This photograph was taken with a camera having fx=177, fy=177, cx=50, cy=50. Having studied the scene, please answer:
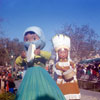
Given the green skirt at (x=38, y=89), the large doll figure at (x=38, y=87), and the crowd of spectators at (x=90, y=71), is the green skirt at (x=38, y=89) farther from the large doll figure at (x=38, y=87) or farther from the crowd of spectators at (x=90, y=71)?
the crowd of spectators at (x=90, y=71)

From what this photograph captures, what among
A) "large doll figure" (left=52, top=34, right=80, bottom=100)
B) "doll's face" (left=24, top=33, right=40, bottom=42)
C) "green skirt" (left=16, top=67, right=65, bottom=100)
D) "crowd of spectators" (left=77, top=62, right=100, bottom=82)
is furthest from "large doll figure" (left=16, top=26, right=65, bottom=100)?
"crowd of spectators" (left=77, top=62, right=100, bottom=82)

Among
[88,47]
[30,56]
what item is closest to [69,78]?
[30,56]

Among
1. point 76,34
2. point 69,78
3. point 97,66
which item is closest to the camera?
point 69,78

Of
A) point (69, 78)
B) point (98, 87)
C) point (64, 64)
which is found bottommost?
point (98, 87)

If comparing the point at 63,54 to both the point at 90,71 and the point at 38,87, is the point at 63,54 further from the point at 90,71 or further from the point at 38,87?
the point at 90,71

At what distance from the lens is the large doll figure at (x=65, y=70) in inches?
207

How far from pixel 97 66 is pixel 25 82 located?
1184cm

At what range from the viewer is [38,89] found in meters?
2.94

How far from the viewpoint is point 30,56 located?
5.00 m

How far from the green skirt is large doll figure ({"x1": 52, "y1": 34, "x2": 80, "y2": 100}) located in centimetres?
211

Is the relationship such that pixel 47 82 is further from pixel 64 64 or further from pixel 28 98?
pixel 64 64

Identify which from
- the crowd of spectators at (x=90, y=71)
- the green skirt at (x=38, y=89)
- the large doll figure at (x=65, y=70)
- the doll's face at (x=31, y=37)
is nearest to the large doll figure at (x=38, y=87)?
the green skirt at (x=38, y=89)

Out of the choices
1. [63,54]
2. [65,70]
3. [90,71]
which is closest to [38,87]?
[65,70]

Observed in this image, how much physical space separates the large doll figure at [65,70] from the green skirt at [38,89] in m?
2.11
